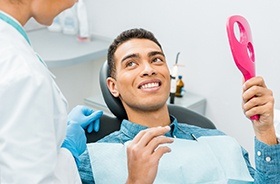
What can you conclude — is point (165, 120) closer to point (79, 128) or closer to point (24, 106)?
point (79, 128)

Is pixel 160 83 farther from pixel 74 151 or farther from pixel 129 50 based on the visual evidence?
pixel 74 151

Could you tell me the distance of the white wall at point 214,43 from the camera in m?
2.32

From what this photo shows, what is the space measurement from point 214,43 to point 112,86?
959 mm

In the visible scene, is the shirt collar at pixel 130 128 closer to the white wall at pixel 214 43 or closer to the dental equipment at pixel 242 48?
the dental equipment at pixel 242 48

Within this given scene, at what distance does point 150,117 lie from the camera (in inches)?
66.1

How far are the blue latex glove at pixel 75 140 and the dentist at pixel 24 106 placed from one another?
0.64 metres

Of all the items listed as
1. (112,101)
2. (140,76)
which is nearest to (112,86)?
(112,101)

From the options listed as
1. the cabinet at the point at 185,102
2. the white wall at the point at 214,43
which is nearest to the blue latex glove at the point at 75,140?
the cabinet at the point at 185,102

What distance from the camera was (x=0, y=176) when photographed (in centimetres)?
83

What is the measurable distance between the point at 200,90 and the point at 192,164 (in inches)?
44.3

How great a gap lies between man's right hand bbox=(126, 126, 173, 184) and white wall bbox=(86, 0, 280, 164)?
54.4 inches

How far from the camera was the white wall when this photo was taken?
7.62ft

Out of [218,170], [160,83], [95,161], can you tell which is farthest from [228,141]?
[95,161]

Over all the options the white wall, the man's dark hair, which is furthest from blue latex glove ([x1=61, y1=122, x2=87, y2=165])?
the white wall
